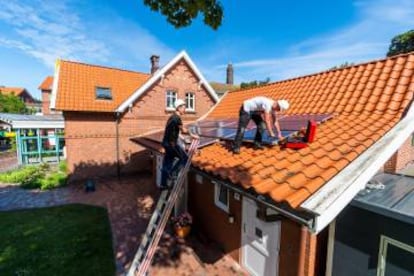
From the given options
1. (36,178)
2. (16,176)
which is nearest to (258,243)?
(36,178)

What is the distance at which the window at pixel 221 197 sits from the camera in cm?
643

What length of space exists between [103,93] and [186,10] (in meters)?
12.9

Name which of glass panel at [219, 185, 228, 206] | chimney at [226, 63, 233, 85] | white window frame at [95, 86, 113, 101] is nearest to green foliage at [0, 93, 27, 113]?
white window frame at [95, 86, 113, 101]

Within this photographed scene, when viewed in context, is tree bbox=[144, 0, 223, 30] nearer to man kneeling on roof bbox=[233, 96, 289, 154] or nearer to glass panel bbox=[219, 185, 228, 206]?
man kneeling on roof bbox=[233, 96, 289, 154]

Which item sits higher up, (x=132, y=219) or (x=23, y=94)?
(x=23, y=94)

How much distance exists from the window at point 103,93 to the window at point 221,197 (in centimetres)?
1180

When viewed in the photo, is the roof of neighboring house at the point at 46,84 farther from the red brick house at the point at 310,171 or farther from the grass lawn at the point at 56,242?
the red brick house at the point at 310,171

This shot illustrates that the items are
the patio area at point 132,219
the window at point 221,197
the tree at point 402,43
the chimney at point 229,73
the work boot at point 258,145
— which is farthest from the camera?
the tree at point 402,43

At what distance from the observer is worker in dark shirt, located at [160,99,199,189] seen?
16.2 ft

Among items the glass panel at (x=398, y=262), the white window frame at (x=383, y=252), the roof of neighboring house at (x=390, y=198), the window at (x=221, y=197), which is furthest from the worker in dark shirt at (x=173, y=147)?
the glass panel at (x=398, y=262)

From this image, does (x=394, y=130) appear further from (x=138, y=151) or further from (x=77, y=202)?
(x=138, y=151)

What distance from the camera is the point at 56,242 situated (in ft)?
22.7

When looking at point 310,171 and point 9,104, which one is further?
point 9,104

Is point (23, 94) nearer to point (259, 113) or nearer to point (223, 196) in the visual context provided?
point (223, 196)
